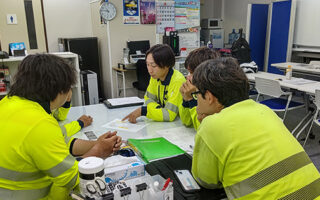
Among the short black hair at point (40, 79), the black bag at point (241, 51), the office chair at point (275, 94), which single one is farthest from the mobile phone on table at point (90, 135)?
the black bag at point (241, 51)

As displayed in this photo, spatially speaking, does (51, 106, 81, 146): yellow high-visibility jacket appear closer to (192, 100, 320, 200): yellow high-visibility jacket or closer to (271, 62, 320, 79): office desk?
(192, 100, 320, 200): yellow high-visibility jacket

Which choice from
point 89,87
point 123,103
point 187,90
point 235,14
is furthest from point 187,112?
point 235,14

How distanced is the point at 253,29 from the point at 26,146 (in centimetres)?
621

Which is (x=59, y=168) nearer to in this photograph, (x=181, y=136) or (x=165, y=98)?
(x=181, y=136)

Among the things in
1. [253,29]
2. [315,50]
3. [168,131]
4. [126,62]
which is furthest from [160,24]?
[168,131]

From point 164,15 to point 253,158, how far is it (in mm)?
4353

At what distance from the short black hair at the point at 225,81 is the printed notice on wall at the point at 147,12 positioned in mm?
3851

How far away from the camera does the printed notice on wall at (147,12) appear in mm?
4711

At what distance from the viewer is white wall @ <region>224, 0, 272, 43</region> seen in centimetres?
700

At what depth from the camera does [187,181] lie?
1.14 m

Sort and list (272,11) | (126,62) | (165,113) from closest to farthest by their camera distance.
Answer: (165,113) → (126,62) → (272,11)

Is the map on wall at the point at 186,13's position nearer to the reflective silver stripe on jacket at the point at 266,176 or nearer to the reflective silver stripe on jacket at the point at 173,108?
the reflective silver stripe on jacket at the point at 173,108

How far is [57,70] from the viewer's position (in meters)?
1.08

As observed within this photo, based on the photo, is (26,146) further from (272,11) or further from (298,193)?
(272,11)
